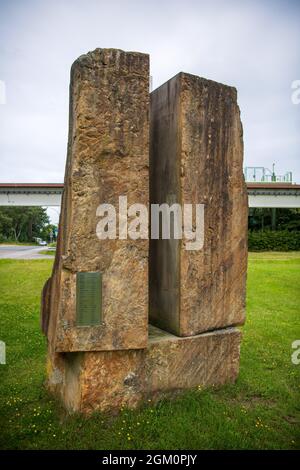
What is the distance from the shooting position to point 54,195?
25719 mm

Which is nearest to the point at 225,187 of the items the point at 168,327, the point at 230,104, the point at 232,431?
the point at 230,104

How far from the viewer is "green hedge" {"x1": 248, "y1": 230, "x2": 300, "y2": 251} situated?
30391 mm

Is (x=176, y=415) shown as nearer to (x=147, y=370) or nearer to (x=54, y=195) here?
(x=147, y=370)

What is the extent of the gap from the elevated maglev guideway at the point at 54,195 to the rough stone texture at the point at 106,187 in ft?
70.8

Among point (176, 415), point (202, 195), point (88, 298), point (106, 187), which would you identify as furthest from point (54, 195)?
point (176, 415)

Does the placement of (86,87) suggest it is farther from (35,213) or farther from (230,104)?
(35,213)

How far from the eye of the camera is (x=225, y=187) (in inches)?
195

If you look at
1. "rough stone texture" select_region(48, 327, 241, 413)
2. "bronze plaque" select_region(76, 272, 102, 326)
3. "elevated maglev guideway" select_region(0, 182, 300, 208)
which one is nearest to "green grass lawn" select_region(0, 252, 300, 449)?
"rough stone texture" select_region(48, 327, 241, 413)

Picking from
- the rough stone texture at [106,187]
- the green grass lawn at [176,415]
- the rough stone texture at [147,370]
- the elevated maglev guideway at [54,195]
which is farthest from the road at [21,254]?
the rough stone texture at [106,187]

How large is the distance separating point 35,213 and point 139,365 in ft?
210

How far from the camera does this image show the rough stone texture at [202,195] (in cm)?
468

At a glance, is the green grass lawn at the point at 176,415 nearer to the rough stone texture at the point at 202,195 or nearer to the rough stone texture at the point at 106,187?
the rough stone texture at the point at 106,187

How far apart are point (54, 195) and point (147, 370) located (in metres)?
22.4

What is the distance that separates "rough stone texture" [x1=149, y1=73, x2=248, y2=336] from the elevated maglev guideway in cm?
2103
